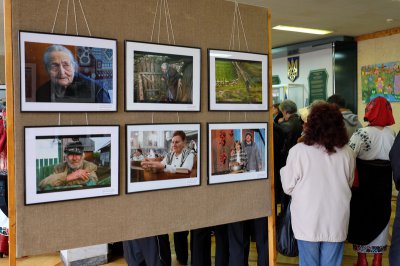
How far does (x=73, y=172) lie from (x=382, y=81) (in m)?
6.83

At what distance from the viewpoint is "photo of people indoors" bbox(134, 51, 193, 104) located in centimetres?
205

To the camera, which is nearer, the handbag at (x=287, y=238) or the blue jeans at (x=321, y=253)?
the blue jeans at (x=321, y=253)

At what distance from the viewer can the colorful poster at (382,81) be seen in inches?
283

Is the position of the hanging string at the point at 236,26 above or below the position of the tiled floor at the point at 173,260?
above

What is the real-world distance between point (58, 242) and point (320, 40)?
23.8 ft

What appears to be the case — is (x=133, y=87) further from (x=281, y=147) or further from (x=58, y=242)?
(x=281, y=147)

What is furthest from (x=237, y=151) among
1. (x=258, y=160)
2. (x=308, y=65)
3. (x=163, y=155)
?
(x=308, y=65)

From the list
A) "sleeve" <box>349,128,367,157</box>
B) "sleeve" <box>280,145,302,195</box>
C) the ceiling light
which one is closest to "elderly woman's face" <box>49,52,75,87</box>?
"sleeve" <box>280,145,302,195</box>

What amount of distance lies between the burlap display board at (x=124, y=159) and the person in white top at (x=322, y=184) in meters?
0.22

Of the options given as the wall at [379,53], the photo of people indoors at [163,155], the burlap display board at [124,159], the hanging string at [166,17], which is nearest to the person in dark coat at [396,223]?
the burlap display board at [124,159]

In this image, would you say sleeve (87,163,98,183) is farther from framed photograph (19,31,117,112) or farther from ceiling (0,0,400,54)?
ceiling (0,0,400,54)

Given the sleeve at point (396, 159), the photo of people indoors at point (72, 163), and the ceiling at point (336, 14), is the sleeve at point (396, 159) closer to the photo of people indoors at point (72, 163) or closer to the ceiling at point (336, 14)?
the photo of people indoors at point (72, 163)

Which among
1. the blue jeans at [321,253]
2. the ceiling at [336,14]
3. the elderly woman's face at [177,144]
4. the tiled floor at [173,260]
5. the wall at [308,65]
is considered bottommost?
the tiled floor at [173,260]

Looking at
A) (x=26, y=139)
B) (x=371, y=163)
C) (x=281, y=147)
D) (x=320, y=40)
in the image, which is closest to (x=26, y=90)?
(x=26, y=139)
